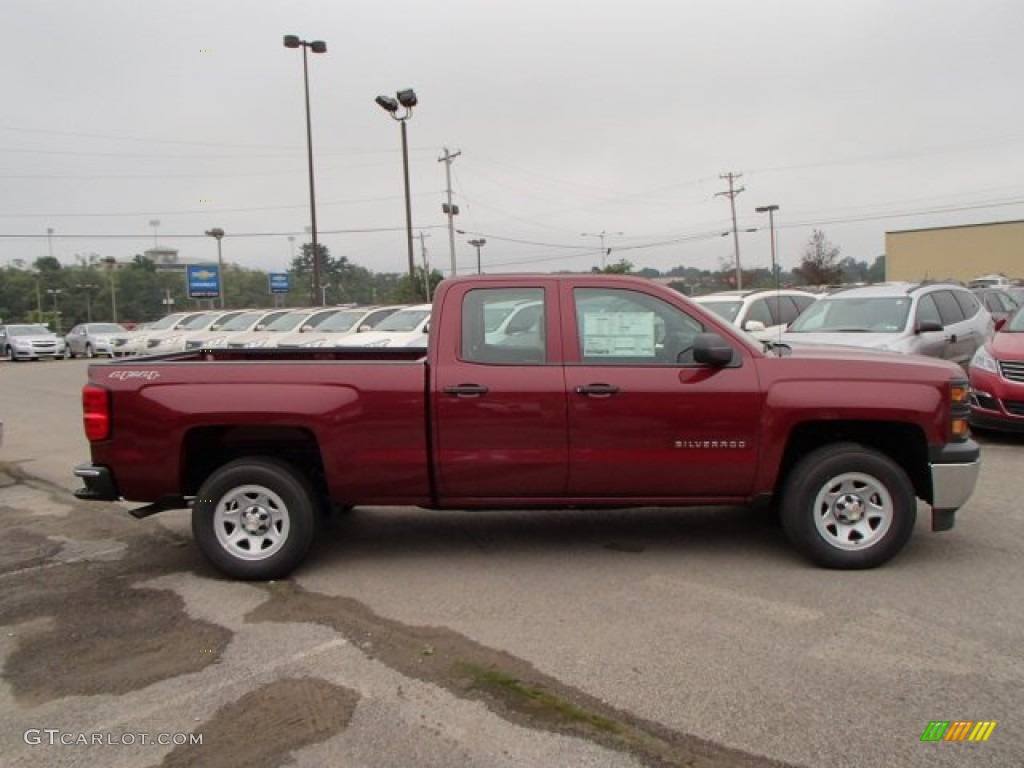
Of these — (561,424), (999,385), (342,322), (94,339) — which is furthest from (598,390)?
(94,339)

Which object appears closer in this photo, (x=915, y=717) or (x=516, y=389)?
(x=915, y=717)

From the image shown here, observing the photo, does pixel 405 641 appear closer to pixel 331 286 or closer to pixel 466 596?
pixel 466 596

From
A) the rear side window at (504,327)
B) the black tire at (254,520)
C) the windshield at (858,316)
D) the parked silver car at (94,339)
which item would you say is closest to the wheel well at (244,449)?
the black tire at (254,520)

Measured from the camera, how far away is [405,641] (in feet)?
13.5

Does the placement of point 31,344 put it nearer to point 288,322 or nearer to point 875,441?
point 288,322

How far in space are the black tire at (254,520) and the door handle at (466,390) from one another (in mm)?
1157

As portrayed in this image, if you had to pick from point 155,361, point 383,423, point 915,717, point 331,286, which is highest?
point 331,286

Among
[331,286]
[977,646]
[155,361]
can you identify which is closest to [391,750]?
[977,646]

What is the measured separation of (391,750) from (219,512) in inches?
97.6

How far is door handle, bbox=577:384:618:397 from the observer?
4859mm

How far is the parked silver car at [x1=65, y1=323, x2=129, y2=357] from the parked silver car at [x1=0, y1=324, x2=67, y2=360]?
0.55m

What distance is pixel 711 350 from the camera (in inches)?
186

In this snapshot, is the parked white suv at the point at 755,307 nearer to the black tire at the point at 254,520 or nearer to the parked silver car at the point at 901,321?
the parked silver car at the point at 901,321

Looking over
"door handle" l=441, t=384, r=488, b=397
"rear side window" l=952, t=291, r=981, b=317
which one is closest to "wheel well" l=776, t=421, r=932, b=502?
"door handle" l=441, t=384, r=488, b=397
